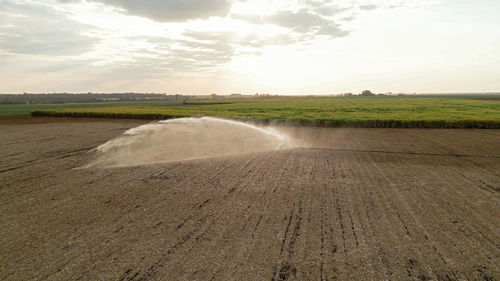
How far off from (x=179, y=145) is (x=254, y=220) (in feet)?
43.0

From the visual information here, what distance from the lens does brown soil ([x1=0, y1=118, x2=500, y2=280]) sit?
19.2 ft

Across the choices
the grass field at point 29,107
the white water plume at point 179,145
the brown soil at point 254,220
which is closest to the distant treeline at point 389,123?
the white water plume at point 179,145

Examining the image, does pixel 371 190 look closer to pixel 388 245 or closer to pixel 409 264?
pixel 388 245

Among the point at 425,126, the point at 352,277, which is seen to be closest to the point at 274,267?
the point at 352,277

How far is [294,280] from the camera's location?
211 inches

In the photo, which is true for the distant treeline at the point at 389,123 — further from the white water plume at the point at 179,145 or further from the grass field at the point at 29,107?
the grass field at the point at 29,107

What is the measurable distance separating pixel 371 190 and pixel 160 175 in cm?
938

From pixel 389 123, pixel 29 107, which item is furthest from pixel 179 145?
pixel 29 107

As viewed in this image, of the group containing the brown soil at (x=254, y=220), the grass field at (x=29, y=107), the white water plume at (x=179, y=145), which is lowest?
the brown soil at (x=254, y=220)

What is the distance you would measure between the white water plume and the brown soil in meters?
1.87

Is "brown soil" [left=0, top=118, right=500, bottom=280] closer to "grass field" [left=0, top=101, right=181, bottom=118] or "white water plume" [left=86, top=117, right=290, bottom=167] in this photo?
"white water plume" [left=86, top=117, right=290, bottom=167]

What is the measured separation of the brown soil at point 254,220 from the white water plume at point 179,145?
187 centimetres

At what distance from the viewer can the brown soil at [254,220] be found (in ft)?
19.2

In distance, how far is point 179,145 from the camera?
64.9 ft
